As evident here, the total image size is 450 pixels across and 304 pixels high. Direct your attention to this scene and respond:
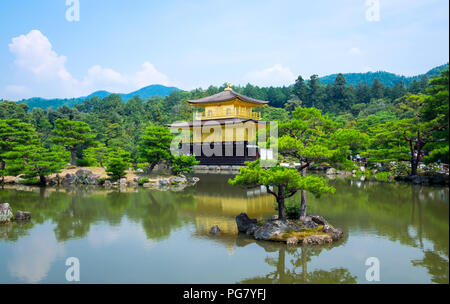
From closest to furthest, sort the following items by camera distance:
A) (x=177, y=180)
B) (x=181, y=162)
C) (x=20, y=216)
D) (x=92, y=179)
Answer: (x=20, y=216)
(x=177, y=180)
(x=92, y=179)
(x=181, y=162)

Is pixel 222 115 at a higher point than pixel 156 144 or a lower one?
higher

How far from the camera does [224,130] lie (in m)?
26.3

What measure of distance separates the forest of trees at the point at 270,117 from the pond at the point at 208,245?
1.89 m

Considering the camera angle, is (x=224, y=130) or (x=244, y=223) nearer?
(x=244, y=223)

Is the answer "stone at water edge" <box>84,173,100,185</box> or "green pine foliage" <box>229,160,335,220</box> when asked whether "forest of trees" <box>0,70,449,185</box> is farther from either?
"stone at water edge" <box>84,173,100,185</box>

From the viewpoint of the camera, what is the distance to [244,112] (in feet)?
90.7

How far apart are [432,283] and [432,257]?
1327mm

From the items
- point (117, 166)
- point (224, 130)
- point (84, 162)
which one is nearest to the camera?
point (117, 166)

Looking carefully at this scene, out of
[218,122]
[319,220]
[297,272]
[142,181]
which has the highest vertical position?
[218,122]

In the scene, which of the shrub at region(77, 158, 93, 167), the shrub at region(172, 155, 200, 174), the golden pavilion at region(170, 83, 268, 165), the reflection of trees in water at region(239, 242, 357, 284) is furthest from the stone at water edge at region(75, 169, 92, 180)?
the reflection of trees in water at region(239, 242, 357, 284)

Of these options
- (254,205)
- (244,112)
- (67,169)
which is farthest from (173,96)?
(254,205)

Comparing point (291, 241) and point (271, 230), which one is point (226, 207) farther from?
point (291, 241)

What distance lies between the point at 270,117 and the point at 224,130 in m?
18.5

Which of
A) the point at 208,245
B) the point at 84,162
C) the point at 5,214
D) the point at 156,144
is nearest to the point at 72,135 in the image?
the point at 84,162
